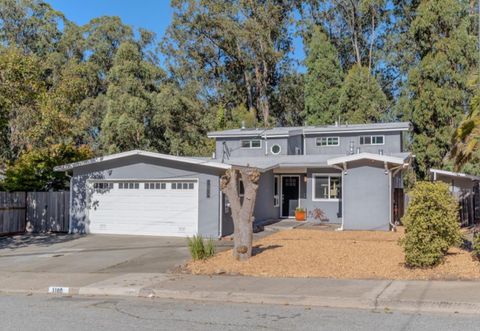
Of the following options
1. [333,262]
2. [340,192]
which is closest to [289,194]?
[340,192]

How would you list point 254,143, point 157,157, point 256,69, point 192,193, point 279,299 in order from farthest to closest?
point 256,69, point 254,143, point 157,157, point 192,193, point 279,299

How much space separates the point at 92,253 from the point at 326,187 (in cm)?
1154

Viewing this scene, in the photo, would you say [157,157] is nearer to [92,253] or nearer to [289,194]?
[92,253]

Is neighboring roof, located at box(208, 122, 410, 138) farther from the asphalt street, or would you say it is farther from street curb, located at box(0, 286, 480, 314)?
the asphalt street

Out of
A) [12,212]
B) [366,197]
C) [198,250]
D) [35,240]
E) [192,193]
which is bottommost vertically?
[35,240]

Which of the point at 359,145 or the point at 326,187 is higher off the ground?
the point at 359,145

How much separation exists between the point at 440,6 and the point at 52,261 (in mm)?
31330

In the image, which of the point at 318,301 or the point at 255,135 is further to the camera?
the point at 255,135

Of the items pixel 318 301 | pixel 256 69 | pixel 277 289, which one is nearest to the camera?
pixel 318 301

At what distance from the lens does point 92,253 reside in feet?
51.4

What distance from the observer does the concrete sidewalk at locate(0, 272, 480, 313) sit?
8.61m

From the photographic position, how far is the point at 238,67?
150 ft

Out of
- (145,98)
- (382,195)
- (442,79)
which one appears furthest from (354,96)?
(382,195)

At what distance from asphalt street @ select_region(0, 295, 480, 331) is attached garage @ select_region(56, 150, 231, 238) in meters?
9.66
